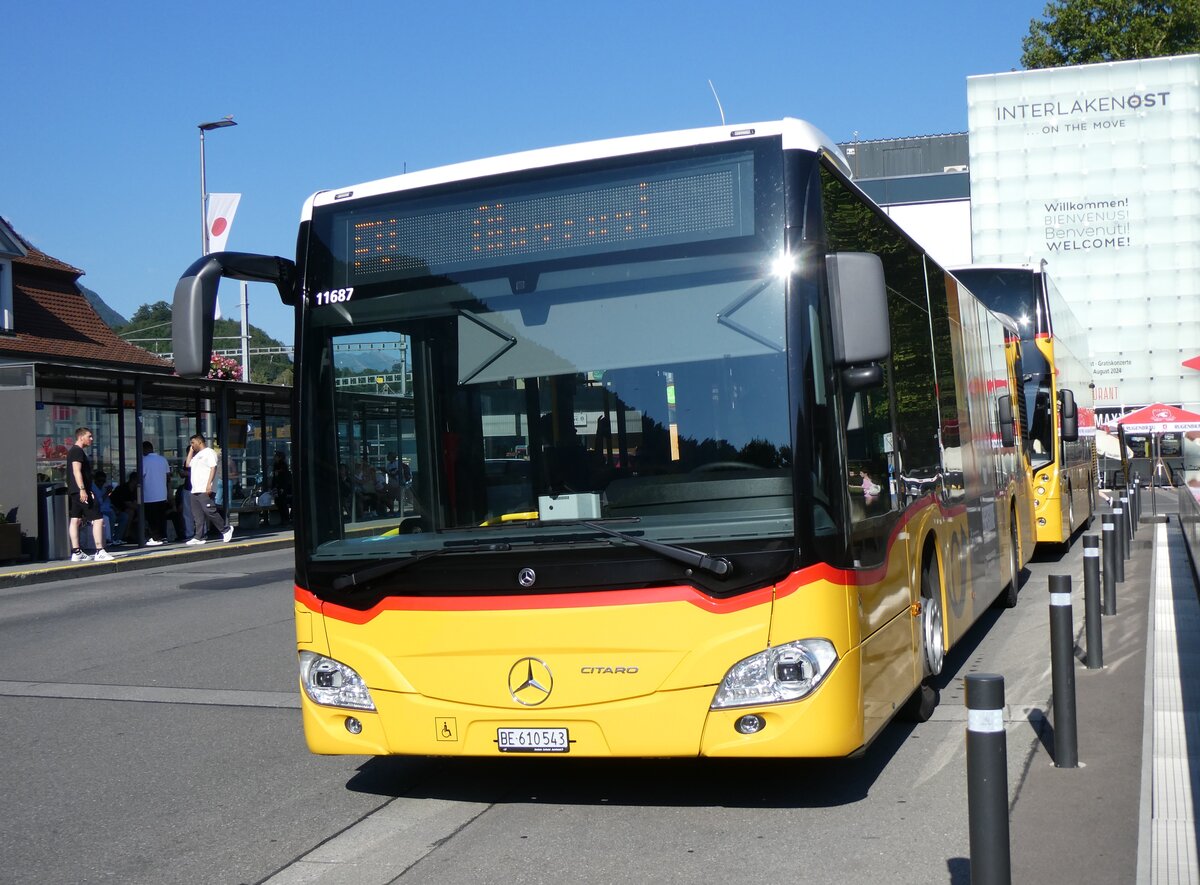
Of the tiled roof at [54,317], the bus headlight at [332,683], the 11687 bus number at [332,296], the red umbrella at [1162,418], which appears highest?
the tiled roof at [54,317]

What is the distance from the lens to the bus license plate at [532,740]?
17.7ft

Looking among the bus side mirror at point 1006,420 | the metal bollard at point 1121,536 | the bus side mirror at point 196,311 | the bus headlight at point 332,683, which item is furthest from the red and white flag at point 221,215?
the bus headlight at point 332,683

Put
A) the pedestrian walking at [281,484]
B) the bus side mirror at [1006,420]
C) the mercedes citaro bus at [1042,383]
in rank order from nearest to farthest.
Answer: the bus side mirror at [1006,420]
the mercedes citaro bus at [1042,383]
the pedestrian walking at [281,484]

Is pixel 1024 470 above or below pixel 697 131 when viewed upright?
below

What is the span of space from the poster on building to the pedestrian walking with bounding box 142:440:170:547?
701 inches

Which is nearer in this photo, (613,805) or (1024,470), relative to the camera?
(613,805)

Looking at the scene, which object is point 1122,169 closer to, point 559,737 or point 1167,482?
point 1167,482

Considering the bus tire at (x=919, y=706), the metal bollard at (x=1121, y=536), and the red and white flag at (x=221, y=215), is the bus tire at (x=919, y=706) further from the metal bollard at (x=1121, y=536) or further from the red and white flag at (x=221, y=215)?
the red and white flag at (x=221, y=215)

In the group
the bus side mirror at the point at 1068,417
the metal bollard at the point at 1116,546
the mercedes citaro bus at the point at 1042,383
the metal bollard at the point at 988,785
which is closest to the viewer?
the metal bollard at the point at 988,785

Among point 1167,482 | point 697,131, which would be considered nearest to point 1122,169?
point 1167,482

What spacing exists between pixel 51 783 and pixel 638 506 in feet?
11.1

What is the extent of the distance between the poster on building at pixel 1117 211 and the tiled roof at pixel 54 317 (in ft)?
75.4

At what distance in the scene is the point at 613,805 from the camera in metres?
5.88

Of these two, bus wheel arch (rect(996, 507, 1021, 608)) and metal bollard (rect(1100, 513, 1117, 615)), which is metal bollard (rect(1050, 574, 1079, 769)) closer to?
metal bollard (rect(1100, 513, 1117, 615))
